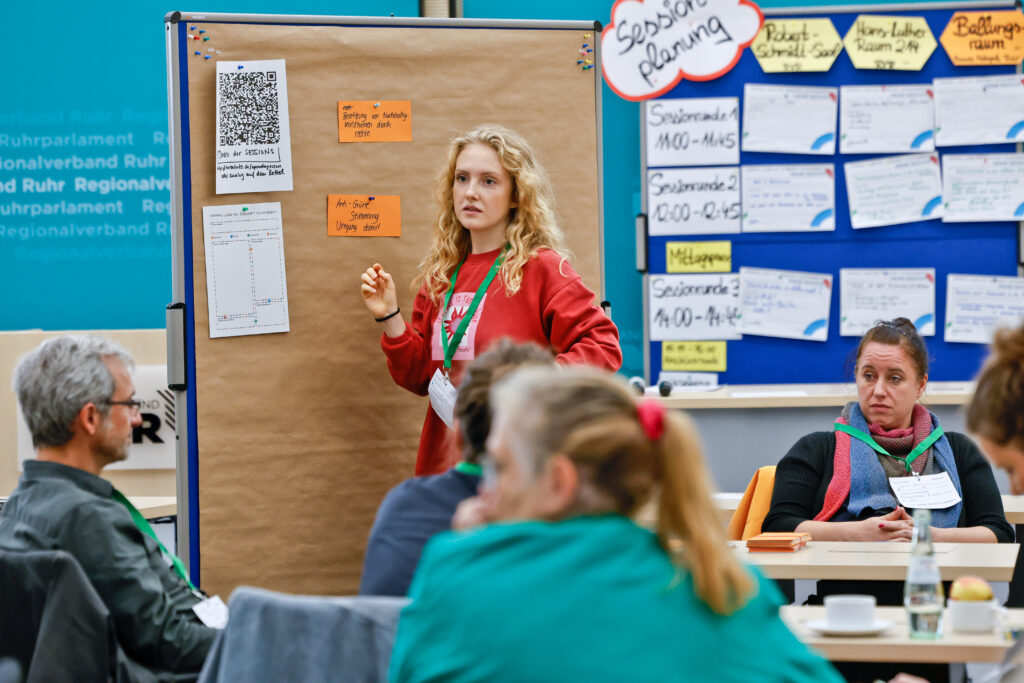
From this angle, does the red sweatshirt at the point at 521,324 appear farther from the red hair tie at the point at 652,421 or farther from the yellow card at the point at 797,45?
the yellow card at the point at 797,45

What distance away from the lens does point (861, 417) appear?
3.18m

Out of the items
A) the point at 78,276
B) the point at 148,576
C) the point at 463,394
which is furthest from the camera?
the point at 78,276

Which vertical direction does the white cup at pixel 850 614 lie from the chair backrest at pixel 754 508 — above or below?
above

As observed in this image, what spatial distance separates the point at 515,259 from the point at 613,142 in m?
2.30

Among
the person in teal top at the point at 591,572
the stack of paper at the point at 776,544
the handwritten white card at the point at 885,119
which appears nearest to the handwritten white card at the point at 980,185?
the handwritten white card at the point at 885,119

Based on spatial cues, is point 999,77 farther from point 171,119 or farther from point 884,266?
point 171,119

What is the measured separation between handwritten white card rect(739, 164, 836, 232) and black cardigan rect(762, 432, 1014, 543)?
185cm

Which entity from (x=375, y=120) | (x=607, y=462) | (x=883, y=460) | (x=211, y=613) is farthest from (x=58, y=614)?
(x=883, y=460)

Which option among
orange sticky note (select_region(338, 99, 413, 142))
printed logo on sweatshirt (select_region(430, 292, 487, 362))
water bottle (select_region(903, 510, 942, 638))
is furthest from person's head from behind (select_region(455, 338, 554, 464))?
orange sticky note (select_region(338, 99, 413, 142))

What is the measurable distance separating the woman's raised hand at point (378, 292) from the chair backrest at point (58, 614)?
53.3 inches

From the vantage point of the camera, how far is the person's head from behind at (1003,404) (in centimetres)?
153

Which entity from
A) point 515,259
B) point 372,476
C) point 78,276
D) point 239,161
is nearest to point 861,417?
point 515,259

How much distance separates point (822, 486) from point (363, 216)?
1510mm

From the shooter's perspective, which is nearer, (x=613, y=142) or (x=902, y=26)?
(x=902, y=26)
